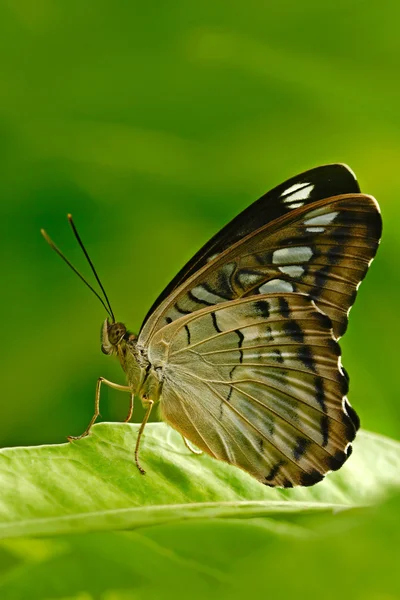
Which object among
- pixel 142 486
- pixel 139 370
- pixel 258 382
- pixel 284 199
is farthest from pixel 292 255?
pixel 142 486

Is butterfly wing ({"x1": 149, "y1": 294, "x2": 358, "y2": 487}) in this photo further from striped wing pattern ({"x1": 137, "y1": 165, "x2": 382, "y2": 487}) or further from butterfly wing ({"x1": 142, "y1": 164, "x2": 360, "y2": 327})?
butterfly wing ({"x1": 142, "y1": 164, "x2": 360, "y2": 327})

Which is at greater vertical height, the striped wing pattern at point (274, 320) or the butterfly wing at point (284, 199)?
the butterfly wing at point (284, 199)

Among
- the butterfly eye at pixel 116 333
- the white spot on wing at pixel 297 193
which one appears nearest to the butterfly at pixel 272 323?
the white spot on wing at pixel 297 193

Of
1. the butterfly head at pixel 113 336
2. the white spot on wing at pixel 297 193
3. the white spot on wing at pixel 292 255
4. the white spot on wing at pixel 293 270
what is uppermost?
the white spot on wing at pixel 297 193

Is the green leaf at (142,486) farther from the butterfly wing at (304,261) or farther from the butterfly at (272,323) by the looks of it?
the butterfly wing at (304,261)

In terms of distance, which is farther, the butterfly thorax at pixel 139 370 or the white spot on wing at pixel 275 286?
the butterfly thorax at pixel 139 370

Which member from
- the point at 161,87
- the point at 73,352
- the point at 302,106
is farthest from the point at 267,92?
the point at 73,352
